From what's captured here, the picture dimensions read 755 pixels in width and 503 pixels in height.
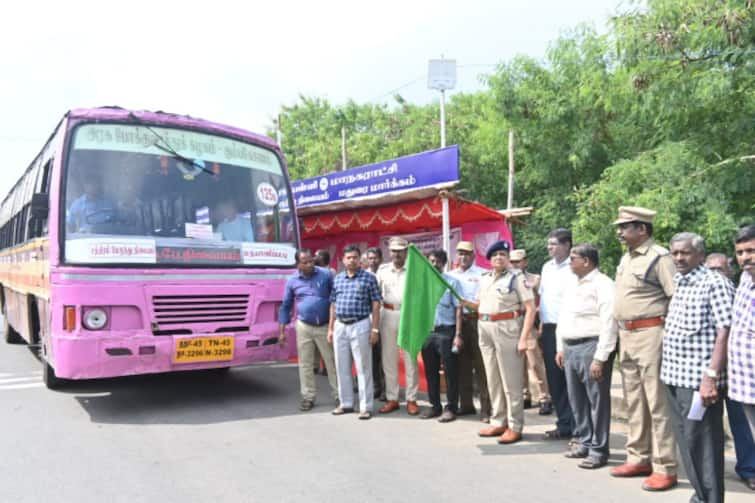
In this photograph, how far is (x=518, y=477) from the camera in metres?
4.45

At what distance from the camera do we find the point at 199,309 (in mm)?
6367

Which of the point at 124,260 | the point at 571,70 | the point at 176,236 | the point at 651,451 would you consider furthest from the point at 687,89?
the point at 124,260

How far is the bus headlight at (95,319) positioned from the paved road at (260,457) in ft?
3.12

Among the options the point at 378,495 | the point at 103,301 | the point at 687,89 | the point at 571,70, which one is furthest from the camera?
the point at 571,70

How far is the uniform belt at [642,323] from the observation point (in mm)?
4121

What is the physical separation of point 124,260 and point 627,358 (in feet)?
14.6

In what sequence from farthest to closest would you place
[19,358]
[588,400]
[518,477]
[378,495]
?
[19,358], [588,400], [518,477], [378,495]

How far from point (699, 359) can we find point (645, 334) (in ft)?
1.57

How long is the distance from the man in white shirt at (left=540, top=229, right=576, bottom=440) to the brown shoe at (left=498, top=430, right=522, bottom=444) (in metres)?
0.31

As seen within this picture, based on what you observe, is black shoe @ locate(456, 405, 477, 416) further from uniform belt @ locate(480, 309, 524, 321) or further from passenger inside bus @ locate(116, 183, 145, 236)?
passenger inside bus @ locate(116, 183, 145, 236)

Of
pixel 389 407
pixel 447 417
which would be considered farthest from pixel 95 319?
pixel 447 417

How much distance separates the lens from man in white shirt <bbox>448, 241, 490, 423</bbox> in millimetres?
6219

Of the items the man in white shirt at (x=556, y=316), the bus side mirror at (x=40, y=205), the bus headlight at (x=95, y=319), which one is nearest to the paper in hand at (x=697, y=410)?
the man in white shirt at (x=556, y=316)

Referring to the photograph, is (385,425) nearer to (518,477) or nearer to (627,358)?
(518,477)
